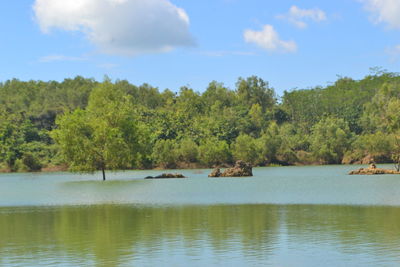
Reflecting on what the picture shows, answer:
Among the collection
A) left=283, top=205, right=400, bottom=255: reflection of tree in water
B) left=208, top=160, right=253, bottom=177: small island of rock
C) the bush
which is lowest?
left=283, top=205, right=400, bottom=255: reflection of tree in water

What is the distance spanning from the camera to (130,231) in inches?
1332

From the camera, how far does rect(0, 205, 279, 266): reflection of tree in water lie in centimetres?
2738

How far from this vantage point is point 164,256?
83.6ft

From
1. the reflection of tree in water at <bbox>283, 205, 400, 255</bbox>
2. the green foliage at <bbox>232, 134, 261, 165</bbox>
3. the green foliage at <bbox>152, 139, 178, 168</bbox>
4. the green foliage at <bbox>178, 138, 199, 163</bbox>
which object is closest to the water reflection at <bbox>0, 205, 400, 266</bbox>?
the reflection of tree in water at <bbox>283, 205, 400, 255</bbox>

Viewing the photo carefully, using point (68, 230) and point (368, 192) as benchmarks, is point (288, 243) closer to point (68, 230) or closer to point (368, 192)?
point (68, 230)

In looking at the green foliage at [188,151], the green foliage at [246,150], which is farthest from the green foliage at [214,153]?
the green foliage at [246,150]

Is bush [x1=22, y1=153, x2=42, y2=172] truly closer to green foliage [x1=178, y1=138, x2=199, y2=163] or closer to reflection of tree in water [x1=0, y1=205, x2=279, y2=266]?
green foliage [x1=178, y1=138, x2=199, y2=163]

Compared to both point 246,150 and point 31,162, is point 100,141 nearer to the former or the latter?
point 31,162

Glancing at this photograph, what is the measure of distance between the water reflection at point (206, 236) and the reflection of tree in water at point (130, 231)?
0.15 feet

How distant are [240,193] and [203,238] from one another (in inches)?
1265

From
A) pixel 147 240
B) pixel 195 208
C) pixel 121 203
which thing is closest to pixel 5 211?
pixel 121 203

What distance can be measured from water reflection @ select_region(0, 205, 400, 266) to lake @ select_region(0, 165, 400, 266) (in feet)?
0.14

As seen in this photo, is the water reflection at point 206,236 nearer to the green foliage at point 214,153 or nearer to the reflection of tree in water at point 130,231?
the reflection of tree in water at point 130,231

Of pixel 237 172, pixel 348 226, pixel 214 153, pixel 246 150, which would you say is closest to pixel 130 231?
pixel 348 226
